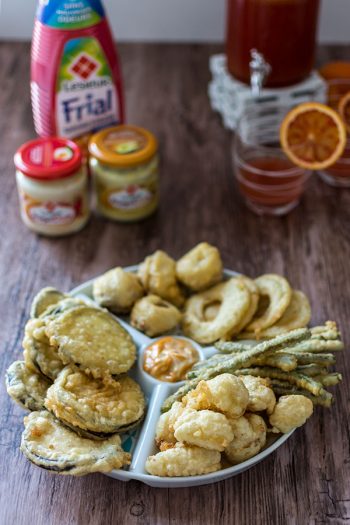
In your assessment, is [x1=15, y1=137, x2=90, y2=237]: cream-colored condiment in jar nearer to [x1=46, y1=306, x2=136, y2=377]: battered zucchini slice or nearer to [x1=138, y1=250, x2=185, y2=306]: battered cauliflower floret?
[x1=138, y1=250, x2=185, y2=306]: battered cauliflower floret

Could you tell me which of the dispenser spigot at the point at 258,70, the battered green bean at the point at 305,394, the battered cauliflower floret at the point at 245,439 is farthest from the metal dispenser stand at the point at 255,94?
the battered cauliflower floret at the point at 245,439

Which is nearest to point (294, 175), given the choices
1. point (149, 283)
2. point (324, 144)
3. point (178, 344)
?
point (324, 144)

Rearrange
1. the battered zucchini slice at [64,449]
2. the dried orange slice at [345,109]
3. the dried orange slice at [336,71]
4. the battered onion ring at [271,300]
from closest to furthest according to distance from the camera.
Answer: the battered zucchini slice at [64,449], the battered onion ring at [271,300], the dried orange slice at [345,109], the dried orange slice at [336,71]

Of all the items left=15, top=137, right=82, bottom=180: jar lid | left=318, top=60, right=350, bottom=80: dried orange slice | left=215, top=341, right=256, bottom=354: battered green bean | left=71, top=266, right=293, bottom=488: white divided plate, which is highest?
left=15, top=137, right=82, bottom=180: jar lid

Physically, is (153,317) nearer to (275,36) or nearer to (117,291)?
(117,291)

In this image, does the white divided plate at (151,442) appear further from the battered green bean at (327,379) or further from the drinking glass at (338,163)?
the drinking glass at (338,163)

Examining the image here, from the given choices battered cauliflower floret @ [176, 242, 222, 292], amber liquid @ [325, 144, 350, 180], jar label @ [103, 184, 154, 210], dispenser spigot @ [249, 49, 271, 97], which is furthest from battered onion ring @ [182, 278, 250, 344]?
dispenser spigot @ [249, 49, 271, 97]
